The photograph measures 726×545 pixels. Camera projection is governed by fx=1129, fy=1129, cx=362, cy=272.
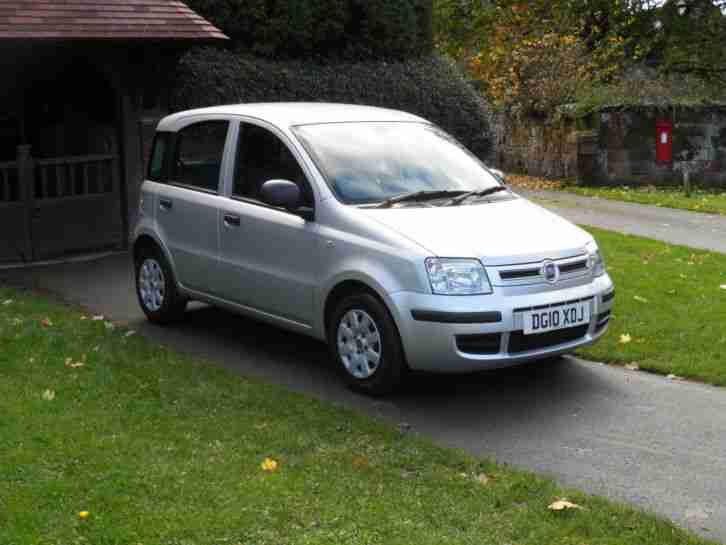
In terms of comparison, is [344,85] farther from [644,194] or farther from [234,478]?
[234,478]

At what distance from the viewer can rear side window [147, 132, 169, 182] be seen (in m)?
9.14

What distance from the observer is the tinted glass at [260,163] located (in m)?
7.68

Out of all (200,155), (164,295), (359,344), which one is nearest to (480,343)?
(359,344)

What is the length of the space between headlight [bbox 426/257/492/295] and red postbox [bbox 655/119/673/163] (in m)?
15.7

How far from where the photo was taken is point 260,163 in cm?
799

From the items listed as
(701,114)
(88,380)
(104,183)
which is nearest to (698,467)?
(88,380)

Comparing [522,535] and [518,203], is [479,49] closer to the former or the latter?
[518,203]

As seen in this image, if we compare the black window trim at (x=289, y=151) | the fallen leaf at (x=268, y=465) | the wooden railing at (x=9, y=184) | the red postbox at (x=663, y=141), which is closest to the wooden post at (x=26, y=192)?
the wooden railing at (x=9, y=184)

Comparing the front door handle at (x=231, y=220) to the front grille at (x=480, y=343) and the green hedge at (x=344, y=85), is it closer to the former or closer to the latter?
the front grille at (x=480, y=343)

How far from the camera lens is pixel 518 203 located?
7715 mm

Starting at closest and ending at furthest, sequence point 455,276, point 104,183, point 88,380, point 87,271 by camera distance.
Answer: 1. point 455,276
2. point 88,380
3. point 87,271
4. point 104,183

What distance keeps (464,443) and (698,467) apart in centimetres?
123

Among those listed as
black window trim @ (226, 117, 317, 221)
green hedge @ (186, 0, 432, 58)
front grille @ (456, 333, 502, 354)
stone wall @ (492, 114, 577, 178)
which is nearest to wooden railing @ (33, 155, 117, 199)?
green hedge @ (186, 0, 432, 58)

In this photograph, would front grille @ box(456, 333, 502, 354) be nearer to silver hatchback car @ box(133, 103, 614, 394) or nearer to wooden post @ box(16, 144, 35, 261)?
silver hatchback car @ box(133, 103, 614, 394)
